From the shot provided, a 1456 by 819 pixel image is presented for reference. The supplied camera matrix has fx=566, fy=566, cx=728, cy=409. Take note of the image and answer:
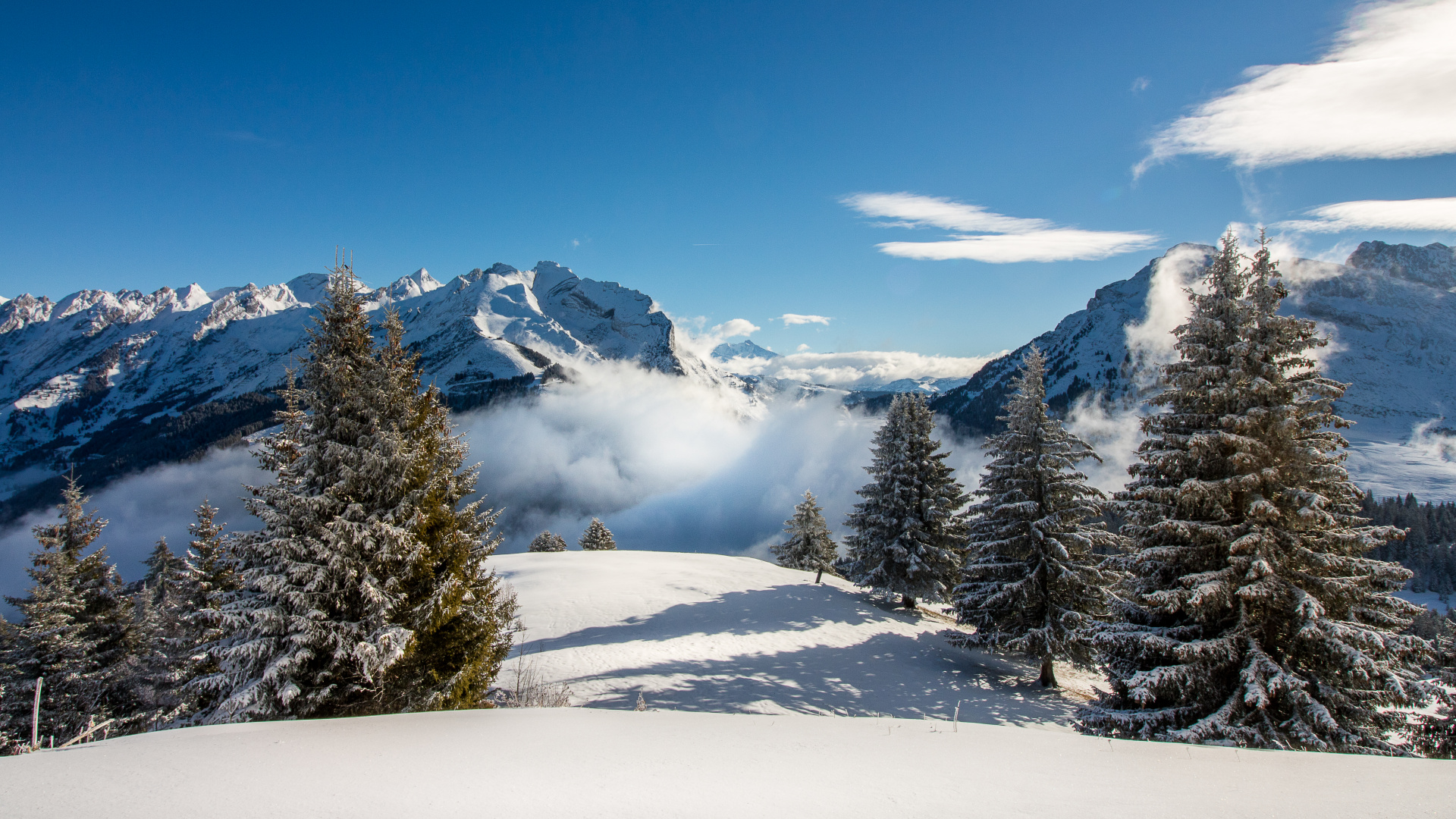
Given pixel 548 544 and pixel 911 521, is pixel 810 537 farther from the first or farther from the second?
pixel 548 544

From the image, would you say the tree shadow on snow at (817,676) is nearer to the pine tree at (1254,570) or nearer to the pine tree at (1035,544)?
→ the pine tree at (1035,544)

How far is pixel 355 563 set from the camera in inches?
344

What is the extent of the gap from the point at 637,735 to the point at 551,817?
2.23 m

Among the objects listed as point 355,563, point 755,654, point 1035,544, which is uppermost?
point 355,563

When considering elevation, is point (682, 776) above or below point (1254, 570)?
below

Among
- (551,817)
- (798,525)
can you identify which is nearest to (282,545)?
(551,817)

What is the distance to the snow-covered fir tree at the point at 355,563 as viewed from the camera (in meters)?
8.29

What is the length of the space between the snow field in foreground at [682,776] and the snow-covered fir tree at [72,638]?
20.3 meters

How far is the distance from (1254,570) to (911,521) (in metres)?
15.8

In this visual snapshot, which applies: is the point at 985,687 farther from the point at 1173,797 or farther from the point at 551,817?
the point at 551,817

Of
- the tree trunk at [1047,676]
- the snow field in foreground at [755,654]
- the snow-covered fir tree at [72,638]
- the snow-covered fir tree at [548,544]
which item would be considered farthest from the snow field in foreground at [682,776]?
the snow-covered fir tree at [548,544]

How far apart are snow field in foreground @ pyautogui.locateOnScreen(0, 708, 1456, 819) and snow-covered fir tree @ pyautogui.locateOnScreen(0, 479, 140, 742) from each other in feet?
66.5

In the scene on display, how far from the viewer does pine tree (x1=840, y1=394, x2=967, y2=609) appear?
2391cm

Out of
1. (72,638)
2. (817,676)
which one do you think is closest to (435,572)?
(817,676)
